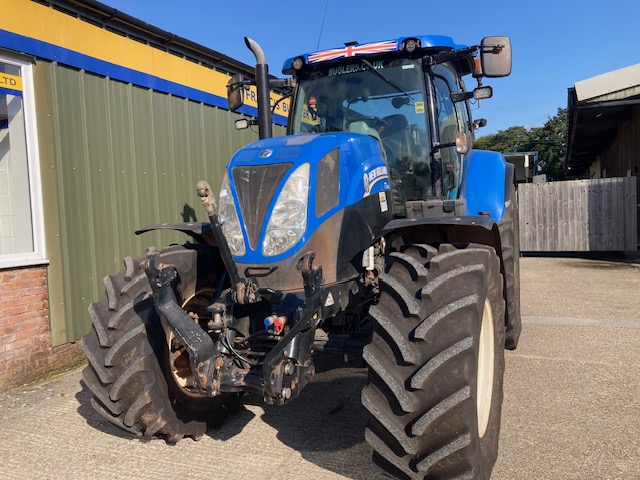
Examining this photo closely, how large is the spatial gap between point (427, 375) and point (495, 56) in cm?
229

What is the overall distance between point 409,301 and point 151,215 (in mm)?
4329

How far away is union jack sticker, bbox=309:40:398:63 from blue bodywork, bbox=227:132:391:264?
0.84 metres

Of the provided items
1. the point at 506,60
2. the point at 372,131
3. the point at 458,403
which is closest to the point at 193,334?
the point at 458,403

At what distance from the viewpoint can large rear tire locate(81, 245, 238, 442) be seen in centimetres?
308

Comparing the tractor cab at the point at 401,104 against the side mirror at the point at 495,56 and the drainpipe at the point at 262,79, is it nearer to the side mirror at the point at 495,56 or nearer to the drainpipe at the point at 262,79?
the side mirror at the point at 495,56

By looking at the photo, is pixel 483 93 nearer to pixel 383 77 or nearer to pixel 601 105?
pixel 383 77

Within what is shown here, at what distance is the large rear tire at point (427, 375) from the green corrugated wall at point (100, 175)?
3.64 metres

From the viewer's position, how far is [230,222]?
312 centimetres

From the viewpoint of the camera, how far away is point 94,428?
3.78 metres

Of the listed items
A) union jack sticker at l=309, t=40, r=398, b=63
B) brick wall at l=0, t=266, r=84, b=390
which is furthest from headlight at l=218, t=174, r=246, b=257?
brick wall at l=0, t=266, r=84, b=390

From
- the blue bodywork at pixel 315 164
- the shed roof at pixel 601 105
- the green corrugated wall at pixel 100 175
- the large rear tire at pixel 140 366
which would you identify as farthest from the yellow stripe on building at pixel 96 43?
the shed roof at pixel 601 105

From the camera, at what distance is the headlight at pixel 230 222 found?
3057mm

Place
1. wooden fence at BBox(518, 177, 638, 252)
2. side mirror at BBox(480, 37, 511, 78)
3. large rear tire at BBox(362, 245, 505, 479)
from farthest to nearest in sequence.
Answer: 1. wooden fence at BBox(518, 177, 638, 252)
2. side mirror at BBox(480, 37, 511, 78)
3. large rear tire at BBox(362, 245, 505, 479)

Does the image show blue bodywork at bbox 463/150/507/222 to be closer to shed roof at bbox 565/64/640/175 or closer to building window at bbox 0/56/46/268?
building window at bbox 0/56/46/268
